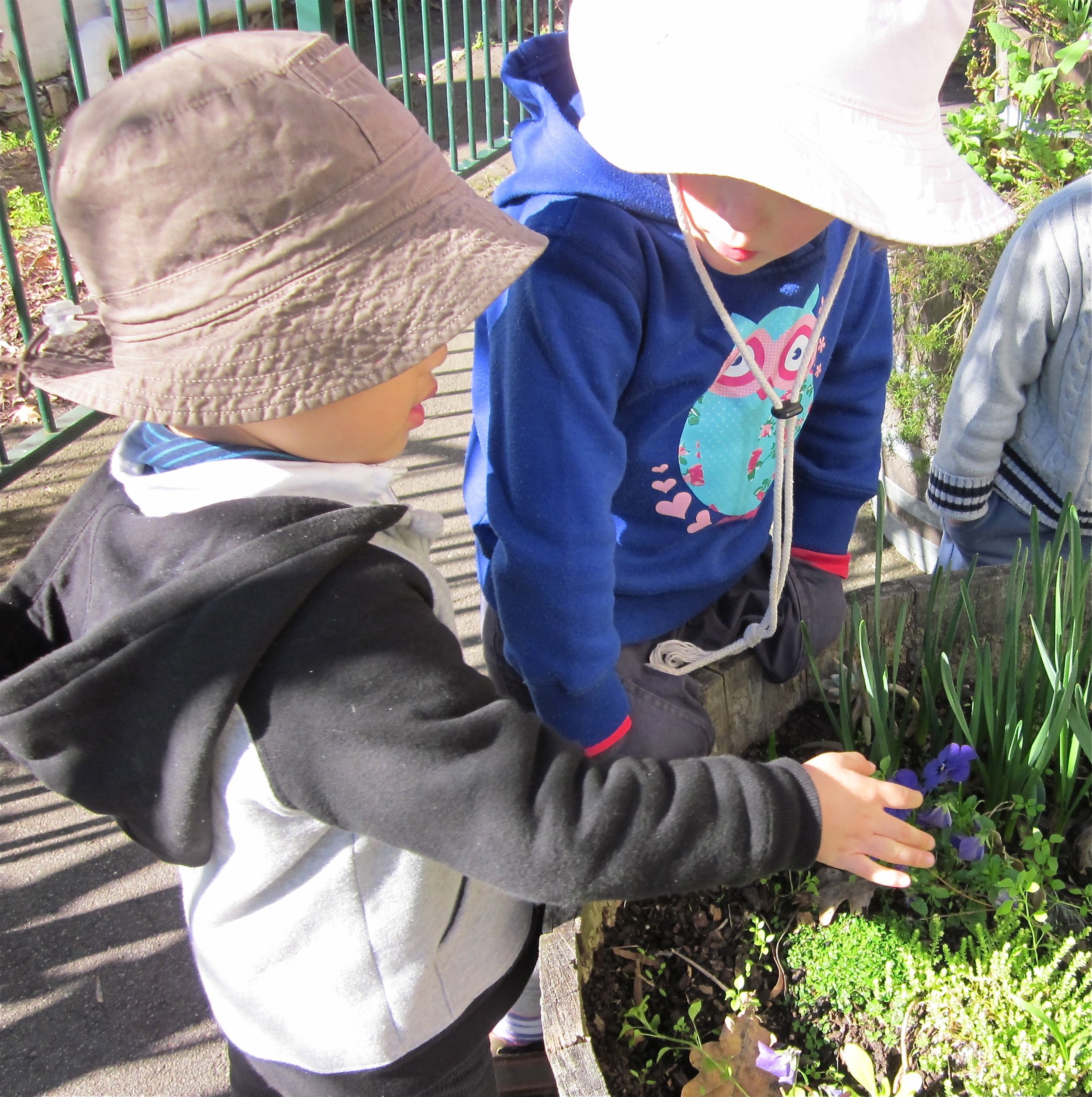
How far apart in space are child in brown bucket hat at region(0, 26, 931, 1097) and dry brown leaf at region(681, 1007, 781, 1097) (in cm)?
41

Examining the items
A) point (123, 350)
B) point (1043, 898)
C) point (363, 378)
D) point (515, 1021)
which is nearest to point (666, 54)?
point (363, 378)

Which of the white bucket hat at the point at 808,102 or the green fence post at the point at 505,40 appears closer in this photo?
the white bucket hat at the point at 808,102

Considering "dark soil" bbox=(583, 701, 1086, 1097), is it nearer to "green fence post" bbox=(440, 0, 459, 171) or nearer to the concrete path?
the concrete path

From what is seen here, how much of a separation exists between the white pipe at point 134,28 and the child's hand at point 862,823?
5929 mm

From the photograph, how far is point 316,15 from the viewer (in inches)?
137

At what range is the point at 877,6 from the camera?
114cm

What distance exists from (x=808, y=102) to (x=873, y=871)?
0.87 m

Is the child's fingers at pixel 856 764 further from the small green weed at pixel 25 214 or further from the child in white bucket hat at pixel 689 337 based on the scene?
the small green weed at pixel 25 214

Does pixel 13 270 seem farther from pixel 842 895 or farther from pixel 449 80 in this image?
pixel 842 895

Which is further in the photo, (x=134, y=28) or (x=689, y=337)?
(x=134, y=28)

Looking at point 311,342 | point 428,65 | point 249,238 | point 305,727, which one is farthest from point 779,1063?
point 428,65

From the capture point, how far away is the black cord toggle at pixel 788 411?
1.61 meters

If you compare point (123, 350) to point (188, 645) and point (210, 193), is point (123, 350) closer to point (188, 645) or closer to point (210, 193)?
point (210, 193)

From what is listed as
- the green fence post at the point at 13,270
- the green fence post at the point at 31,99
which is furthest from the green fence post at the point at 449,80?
the green fence post at the point at 13,270
